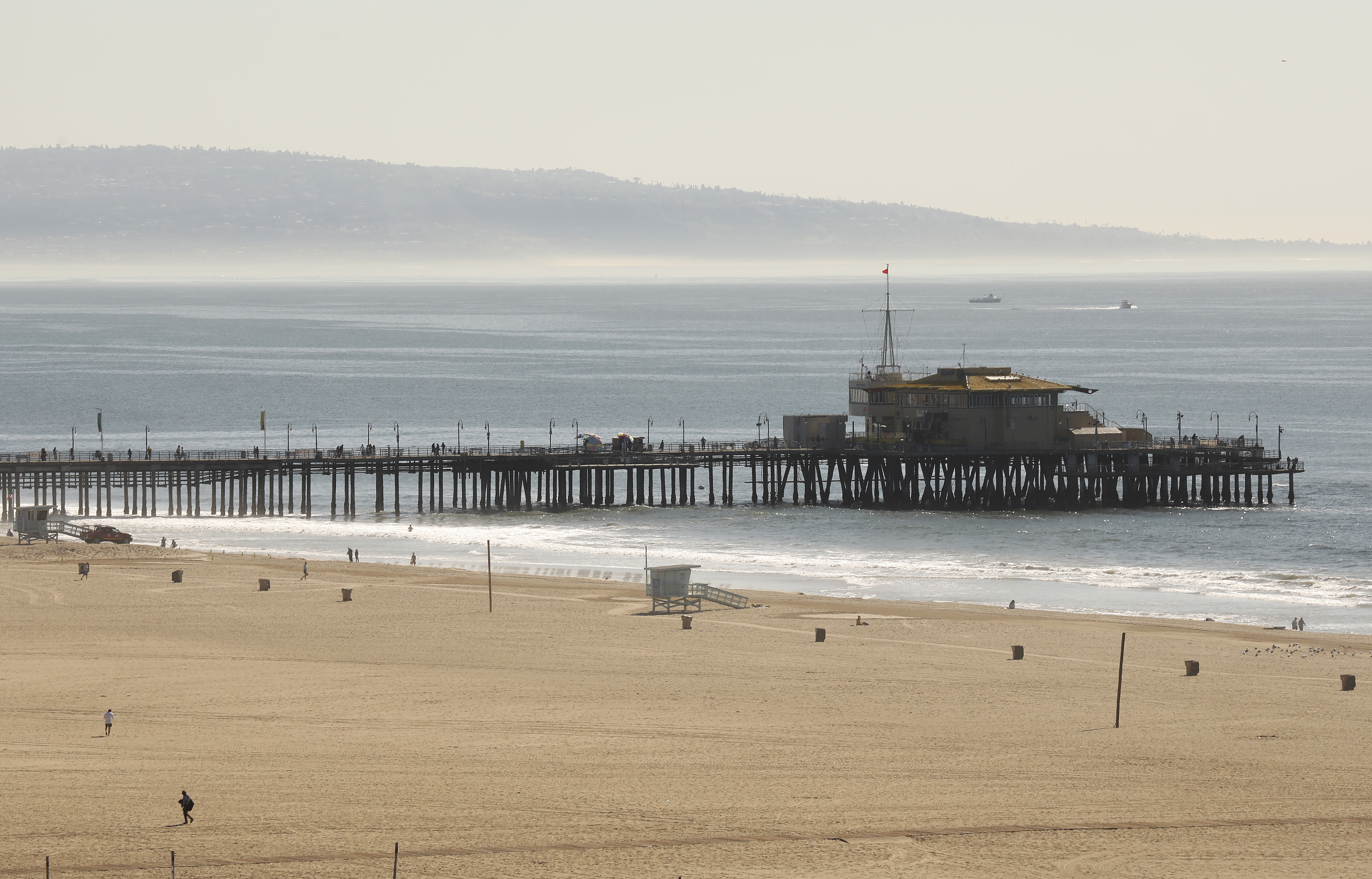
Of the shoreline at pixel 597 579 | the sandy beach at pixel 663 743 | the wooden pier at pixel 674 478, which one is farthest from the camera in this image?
the wooden pier at pixel 674 478

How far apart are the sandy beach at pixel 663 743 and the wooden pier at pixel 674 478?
30.3 metres

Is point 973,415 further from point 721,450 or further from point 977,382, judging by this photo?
point 721,450

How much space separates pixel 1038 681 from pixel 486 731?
16.1m

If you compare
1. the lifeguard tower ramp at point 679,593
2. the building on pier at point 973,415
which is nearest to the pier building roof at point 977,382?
the building on pier at point 973,415

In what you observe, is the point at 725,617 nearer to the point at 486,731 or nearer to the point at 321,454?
the point at 486,731

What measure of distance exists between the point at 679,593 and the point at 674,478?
36056 mm

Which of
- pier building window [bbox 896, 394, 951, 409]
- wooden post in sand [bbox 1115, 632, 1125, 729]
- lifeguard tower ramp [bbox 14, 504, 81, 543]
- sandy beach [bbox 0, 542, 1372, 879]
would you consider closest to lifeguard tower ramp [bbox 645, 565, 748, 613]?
sandy beach [bbox 0, 542, 1372, 879]

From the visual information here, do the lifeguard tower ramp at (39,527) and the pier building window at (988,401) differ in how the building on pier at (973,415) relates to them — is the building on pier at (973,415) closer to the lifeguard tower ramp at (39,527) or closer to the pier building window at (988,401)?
the pier building window at (988,401)

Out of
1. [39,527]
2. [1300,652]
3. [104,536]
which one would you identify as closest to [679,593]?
[1300,652]

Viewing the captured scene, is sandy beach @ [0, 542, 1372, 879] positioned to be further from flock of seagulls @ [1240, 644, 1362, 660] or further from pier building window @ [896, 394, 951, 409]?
pier building window @ [896, 394, 951, 409]

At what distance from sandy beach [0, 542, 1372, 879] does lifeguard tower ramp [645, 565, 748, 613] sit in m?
0.86

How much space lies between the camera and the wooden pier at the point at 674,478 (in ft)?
300

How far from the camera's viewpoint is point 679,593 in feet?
200

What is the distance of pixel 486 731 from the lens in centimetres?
4181
